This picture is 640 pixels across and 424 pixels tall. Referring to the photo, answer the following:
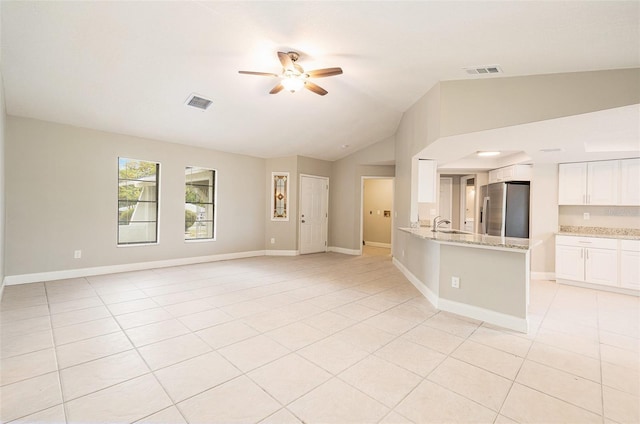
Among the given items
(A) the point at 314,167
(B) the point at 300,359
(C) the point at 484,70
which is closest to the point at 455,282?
(B) the point at 300,359

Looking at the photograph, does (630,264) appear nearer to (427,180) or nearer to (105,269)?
(427,180)

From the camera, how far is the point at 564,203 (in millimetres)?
5102

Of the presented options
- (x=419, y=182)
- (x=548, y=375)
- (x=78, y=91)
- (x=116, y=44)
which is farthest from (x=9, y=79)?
(x=548, y=375)

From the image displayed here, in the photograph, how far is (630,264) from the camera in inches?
170

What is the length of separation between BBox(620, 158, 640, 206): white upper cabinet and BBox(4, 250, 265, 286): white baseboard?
7.31 meters

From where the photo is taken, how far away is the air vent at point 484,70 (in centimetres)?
292

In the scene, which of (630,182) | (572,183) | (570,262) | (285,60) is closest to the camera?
(285,60)

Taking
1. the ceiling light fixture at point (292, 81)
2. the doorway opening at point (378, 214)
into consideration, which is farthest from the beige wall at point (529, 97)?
the doorway opening at point (378, 214)

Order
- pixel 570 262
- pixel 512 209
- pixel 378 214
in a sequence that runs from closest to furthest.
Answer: pixel 570 262, pixel 512 209, pixel 378 214

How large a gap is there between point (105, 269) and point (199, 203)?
82.4 inches

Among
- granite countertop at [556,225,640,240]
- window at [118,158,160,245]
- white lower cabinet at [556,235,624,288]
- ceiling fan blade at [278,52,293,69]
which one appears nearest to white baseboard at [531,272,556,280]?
white lower cabinet at [556,235,624,288]

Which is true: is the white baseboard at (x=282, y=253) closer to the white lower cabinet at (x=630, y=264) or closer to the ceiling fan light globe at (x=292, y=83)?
the ceiling fan light globe at (x=292, y=83)

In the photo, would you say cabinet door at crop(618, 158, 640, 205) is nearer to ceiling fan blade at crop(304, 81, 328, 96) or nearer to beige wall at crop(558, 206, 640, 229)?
beige wall at crop(558, 206, 640, 229)

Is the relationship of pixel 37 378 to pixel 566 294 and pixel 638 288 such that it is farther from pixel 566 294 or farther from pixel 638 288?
pixel 638 288
